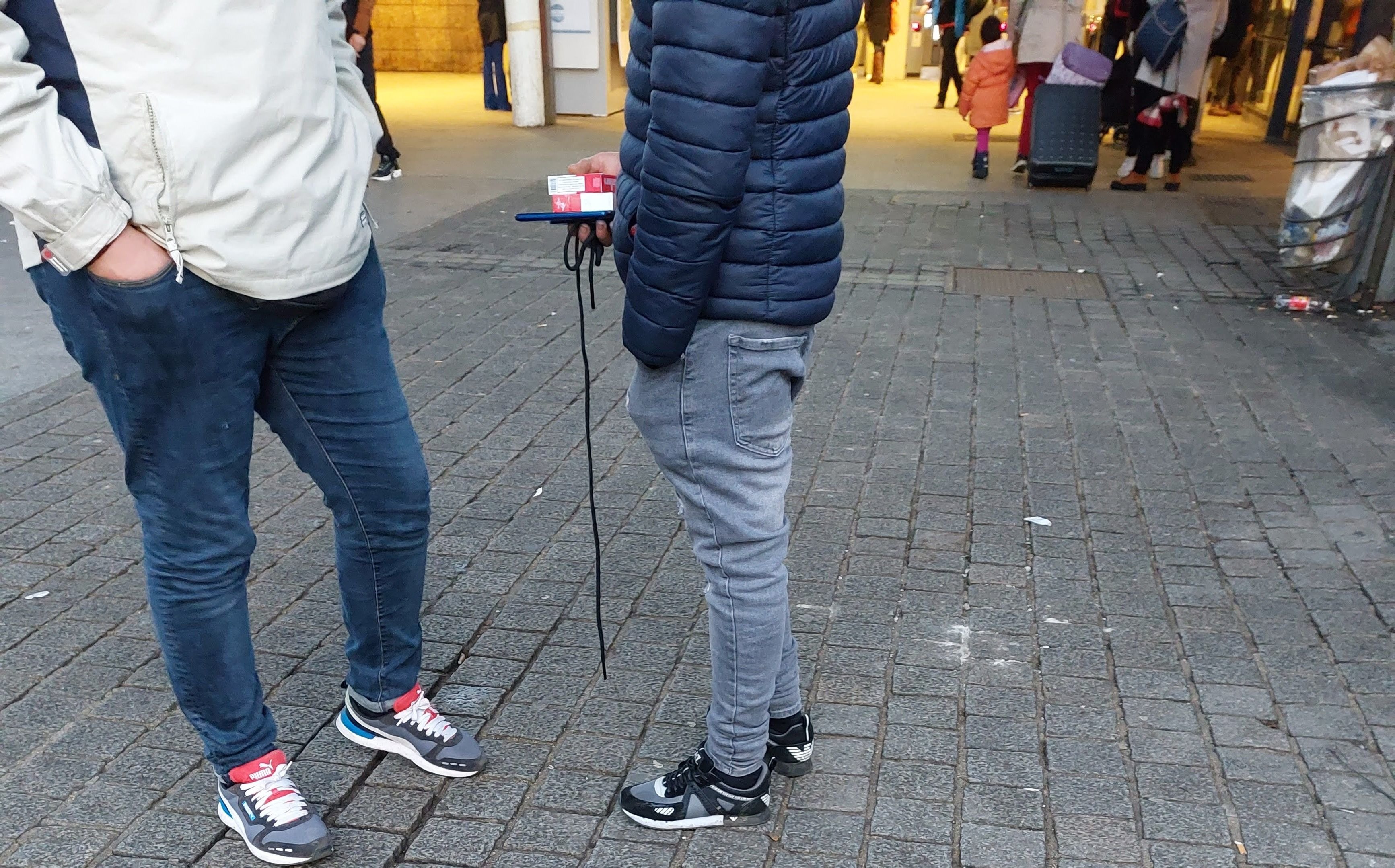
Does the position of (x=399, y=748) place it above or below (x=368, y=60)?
below

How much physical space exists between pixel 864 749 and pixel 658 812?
1.85ft

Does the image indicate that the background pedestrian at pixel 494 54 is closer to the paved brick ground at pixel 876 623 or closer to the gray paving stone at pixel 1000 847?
the paved brick ground at pixel 876 623

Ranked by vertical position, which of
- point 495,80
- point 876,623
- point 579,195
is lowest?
point 495,80

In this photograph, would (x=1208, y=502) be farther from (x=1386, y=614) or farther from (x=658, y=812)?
(x=658, y=812)

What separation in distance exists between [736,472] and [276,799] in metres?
1.18

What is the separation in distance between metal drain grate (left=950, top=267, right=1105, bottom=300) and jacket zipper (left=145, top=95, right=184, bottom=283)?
18.0 feet

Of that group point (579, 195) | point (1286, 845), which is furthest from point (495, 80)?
point (1286, 845)

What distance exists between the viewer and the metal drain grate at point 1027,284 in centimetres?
693

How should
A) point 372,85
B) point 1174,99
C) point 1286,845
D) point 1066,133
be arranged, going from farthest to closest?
1. point 372,85
2. point 1066,133
3. point 1174,99
4. point 1286,845

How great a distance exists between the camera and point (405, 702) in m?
2.72

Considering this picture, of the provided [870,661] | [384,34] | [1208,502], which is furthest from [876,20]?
[870,661]

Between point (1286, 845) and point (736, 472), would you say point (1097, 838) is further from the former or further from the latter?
point (736, 472)

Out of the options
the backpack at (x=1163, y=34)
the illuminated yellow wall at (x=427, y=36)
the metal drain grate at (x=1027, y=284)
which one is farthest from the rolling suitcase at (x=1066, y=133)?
the illuminated yellow wall at (x=427, y=36)

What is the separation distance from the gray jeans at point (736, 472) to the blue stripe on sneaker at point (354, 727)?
86cm
